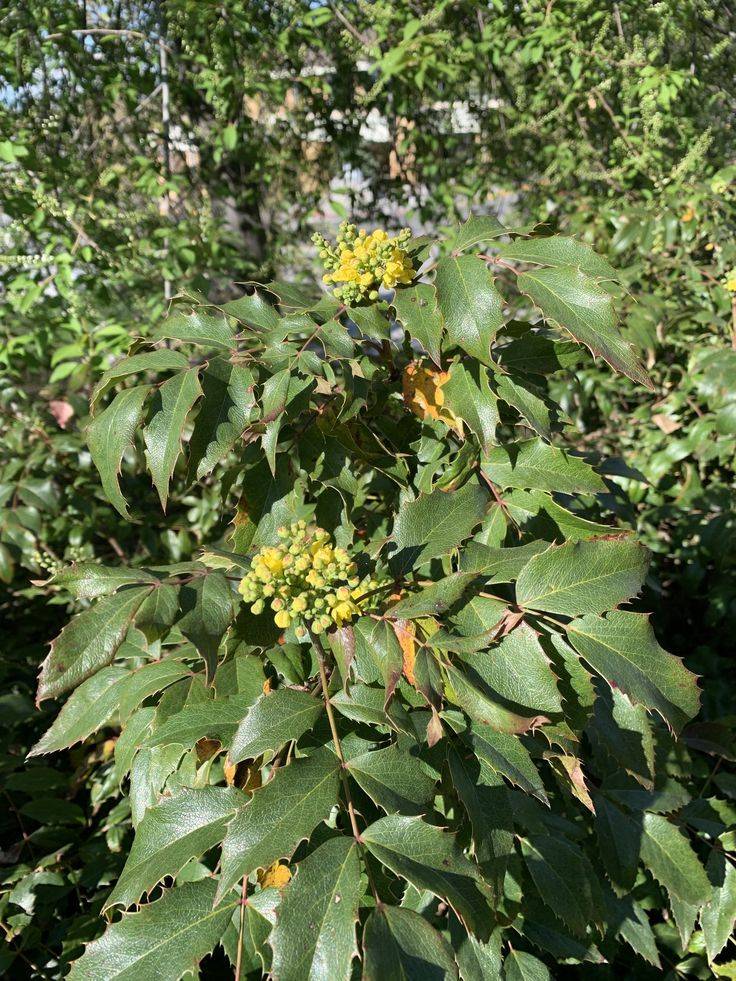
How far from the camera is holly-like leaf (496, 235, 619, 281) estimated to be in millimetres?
993

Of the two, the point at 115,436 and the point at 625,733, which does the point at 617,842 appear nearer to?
the point at 625,733

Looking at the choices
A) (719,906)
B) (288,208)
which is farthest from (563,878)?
(288,208)

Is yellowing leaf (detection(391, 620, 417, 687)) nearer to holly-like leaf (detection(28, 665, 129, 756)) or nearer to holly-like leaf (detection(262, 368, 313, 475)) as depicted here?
holly-like leaf (detection(262, 368, 313, 475))

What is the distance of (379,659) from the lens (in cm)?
90

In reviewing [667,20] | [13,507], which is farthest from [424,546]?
[667,20]

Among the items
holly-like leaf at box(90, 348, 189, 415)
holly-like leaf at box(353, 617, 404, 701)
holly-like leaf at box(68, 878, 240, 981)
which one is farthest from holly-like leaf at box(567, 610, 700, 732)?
holly-like leaf at box(90, 348, 189, 415)

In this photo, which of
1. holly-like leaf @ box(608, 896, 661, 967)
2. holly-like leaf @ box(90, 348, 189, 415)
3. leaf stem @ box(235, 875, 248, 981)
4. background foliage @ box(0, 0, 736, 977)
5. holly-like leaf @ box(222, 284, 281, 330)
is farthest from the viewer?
background foliage @ box(0, 0, 736, 977)

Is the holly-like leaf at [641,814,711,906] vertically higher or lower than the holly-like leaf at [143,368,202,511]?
lower

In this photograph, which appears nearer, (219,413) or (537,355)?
(219,413)

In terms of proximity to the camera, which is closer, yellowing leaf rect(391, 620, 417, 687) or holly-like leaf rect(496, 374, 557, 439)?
yellowing leaf rect(391, 620, 417, 687)

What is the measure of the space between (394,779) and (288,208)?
3.77 m

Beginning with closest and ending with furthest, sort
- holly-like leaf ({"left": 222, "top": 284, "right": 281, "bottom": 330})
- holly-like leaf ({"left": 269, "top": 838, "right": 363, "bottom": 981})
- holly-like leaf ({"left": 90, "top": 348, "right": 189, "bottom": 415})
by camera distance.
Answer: holly-like leaf ({"left": 269, "top": 838, "right": 363, "bottom": 981}) < holly-like leaf ({"left": 90, "top": 348, "right": 189, "bottom": 415}) < holly-like leaf ({"left": 222, "top": 284, "right": 281, "bottom": 330})

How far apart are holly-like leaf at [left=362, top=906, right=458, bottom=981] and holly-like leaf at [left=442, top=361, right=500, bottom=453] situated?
0.59 meters

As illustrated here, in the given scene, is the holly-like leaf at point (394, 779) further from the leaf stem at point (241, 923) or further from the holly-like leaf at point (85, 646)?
the holly-like leaf at point (85, 646)
